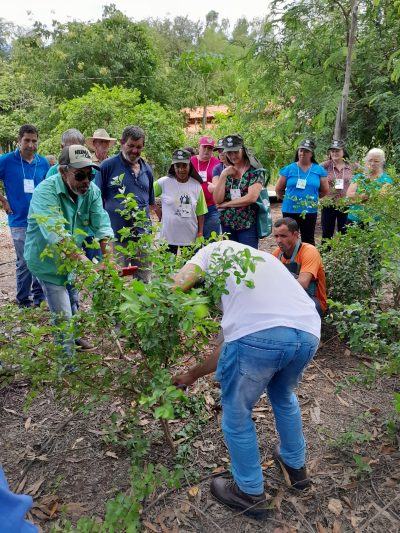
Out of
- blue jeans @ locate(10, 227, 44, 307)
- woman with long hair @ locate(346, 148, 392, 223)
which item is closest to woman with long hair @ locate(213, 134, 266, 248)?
woman with long hair @ locate(346, 148, 392, 223)

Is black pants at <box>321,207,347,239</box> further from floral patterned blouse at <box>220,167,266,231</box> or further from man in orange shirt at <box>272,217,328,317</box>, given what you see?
man in orange shirt at <box>272,217,328,317</box>

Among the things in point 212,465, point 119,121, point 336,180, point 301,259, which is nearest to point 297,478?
point 212,465

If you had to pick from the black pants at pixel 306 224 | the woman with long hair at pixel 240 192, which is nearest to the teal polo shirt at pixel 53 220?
the woman with long hair at pixel 240 192

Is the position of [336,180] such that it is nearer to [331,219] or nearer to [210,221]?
[331,219]

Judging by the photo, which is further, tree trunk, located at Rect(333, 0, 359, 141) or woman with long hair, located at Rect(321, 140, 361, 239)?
tree trunk, located at Rect(333, 0, 359, 141)

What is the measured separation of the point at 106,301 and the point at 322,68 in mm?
6884

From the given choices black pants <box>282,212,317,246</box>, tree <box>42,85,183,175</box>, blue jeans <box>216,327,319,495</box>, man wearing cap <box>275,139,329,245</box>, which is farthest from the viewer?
tree <box>42,85,183,175</box>

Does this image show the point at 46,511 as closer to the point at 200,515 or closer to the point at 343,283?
the point at 200,515

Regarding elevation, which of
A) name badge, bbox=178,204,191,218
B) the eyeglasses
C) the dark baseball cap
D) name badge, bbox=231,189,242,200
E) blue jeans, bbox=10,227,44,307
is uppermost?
the dark baseball cap

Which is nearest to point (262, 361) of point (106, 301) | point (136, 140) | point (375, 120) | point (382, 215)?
point (106, 301)

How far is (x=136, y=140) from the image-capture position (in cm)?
398

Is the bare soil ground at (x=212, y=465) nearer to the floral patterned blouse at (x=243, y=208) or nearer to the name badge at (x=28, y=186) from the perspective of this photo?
the floral patterned blouse at (x=243, y=208)

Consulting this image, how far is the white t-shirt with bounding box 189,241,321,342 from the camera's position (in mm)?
2066

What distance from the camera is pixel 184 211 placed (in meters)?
4.65
